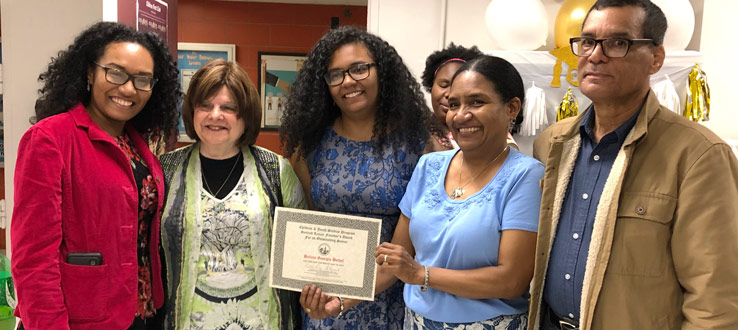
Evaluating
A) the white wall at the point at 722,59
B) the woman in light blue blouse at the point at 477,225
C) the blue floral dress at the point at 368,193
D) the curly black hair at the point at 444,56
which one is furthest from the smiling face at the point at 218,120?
the white wall at the point at 722,59

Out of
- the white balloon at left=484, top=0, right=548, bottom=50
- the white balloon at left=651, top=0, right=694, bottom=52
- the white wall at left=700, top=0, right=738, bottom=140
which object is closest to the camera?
the white balloon at left=651, top=0, right=694, bottom=52

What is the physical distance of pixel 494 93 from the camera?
1772 millimetres

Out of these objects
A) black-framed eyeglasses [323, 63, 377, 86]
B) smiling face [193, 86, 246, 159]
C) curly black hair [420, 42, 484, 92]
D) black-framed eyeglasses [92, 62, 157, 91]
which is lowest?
smiling face [193, 86, 246, 159]

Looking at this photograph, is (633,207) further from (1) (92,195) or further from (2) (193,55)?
(2) (193,55)

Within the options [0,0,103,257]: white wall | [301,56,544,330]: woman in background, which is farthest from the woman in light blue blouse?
[0,0,103,257]: white wall

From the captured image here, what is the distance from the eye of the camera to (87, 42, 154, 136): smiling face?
2.02 metres

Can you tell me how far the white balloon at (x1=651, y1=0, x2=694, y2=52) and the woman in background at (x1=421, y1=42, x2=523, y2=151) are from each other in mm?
1080

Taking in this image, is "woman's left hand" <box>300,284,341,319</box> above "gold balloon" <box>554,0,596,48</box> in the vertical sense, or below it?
below

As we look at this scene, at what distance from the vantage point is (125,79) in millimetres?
2045

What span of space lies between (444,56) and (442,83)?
1.13ft

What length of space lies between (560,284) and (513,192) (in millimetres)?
311

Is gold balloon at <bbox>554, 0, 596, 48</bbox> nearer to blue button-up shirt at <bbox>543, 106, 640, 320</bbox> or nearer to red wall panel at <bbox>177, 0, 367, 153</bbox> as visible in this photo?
blue button-up shirt at <bbox>543, 106, 640, 320</bbox>

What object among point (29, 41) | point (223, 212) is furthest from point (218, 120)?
point (29, 41)

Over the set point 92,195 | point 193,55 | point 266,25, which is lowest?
point 92,195
